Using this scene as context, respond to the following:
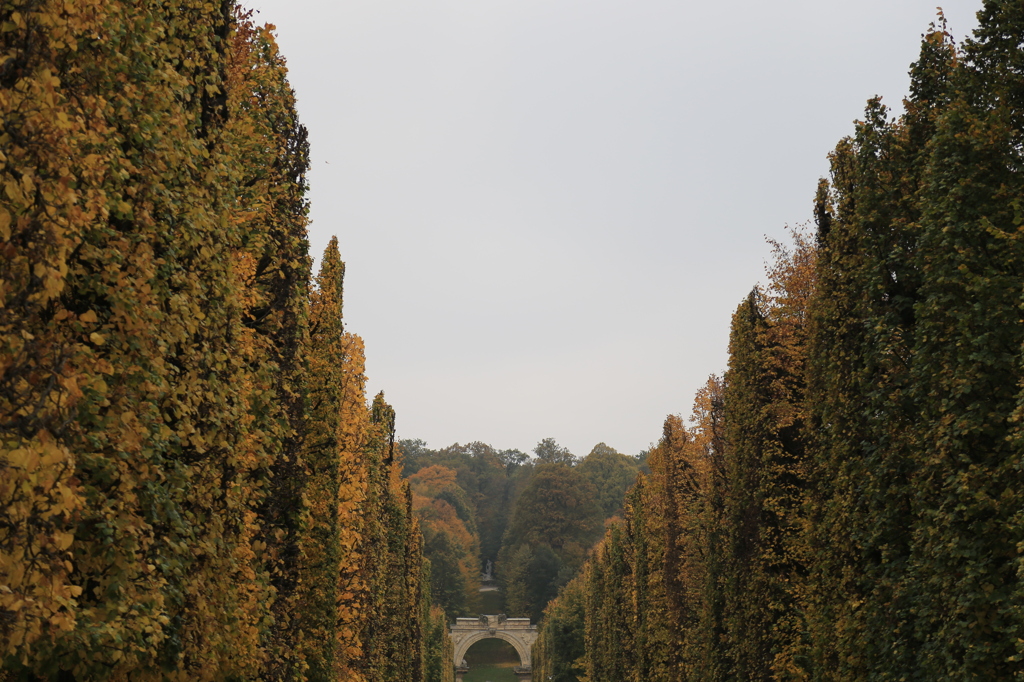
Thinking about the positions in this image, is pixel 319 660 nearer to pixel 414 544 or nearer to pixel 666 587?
pixel 666 587

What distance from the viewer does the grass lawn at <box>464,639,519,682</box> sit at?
371ft

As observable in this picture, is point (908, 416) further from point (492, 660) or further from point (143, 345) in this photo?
point (492, 660)

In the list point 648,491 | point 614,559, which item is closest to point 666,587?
point 648,491

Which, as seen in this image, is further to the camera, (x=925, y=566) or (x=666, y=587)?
(x=666, y=587)

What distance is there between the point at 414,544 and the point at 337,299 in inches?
1244

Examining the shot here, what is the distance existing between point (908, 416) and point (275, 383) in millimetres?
9839

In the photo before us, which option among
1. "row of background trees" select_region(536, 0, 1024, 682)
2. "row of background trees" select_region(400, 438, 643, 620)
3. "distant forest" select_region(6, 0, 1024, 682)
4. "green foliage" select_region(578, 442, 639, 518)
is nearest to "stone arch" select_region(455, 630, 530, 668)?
"row of background trees" select_region(400, 438, 643, 620)

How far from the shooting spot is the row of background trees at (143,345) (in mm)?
6750

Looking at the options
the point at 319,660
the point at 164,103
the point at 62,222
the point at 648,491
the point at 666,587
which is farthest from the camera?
the point at 648,491

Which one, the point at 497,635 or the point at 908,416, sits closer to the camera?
the point at 908,416

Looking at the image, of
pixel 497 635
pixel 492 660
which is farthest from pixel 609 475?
pixel 497 635

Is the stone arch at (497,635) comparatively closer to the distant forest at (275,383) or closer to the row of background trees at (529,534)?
the row of background trees at (529,534)

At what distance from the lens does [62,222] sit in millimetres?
6941

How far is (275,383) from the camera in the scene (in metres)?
15.4
